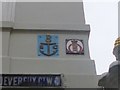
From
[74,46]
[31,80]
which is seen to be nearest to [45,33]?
[74,46]

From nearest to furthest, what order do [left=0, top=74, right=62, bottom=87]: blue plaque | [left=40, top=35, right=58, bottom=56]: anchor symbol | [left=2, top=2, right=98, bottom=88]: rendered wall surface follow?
[left=0, top=74, right=62, bottom=87]: blue plaque < [left=2, top=2, right=98, bottom=88]: rendered wall surface < [left=40, top=35, right=58, bottom=56]: anchor symbol

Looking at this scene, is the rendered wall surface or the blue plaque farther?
the rendered wall surface

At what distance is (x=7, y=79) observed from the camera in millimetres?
6324

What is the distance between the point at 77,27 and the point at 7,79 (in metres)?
1.74

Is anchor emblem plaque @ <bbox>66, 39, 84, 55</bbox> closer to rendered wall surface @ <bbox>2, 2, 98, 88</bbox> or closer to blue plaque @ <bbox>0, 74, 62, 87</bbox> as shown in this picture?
rendered wall surface @ <bbox>2, 2, 98, 88</bbox>

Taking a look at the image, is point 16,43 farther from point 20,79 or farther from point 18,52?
point 20,79

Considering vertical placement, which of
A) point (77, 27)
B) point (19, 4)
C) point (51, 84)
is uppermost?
point (19, 4)

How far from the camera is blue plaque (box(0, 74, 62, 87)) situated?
6.30 m

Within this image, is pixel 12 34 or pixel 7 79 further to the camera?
pixel 12 34

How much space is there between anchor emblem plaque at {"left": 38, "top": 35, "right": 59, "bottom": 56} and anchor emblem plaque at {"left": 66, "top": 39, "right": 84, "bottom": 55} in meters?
0.21

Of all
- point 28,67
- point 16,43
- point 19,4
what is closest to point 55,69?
point 28,67

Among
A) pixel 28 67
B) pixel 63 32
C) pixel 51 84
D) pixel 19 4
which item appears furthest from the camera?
pixel 19 4

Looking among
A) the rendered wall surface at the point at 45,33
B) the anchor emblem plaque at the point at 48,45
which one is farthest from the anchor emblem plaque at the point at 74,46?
the anchor emblem plaque at the point at 48,45

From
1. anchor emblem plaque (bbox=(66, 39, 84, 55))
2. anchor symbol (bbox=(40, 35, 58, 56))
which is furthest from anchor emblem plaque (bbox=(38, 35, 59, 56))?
anchor emblem plaque (bbox=(66, 39, 84, 55))
